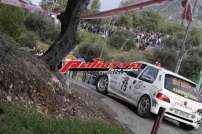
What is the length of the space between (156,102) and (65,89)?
203 inches

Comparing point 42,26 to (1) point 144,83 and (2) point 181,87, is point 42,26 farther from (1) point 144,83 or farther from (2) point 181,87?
(2) point 181,87

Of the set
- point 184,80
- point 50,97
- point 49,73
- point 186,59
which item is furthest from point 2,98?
point 186,59

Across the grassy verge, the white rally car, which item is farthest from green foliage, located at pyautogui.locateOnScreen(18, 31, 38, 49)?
the grassy verge

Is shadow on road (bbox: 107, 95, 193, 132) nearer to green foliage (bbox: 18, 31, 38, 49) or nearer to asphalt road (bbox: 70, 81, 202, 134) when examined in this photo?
asphalt road (bbox: 70, 81, 202, 134)

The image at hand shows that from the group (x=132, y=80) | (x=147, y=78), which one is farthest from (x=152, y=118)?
(x=132, y=80)

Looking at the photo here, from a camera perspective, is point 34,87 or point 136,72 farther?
point 136,72

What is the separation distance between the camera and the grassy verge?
8.15m

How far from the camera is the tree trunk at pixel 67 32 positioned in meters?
11.3

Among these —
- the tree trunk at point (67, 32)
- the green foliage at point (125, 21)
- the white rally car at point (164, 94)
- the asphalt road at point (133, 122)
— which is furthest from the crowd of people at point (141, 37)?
the tree trunk at point (67, 32)

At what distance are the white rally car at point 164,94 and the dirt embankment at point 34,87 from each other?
4496 millimetres

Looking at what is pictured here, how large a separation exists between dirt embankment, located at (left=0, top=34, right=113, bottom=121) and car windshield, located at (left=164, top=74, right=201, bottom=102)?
492 centimetres

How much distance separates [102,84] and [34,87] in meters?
9.86

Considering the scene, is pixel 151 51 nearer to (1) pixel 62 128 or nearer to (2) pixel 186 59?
(2) pixel 186 59

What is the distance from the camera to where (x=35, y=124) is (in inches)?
344
